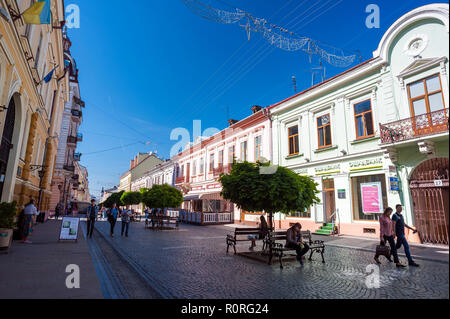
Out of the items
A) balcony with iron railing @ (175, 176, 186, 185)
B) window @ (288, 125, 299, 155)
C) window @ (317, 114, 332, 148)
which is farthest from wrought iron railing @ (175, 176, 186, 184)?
window @ (317, 114, 332, 148)

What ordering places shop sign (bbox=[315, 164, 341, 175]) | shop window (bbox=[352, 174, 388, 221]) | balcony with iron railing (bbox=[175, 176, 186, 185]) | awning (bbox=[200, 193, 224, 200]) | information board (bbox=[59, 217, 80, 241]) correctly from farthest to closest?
balcony with iron railing (bbox=[175, 176, 186, 185])
awning (bbox=[200, 193, 224, 200])
shop sign (bbox=[315, 164, 341, 175])
information board (bbox=[59, 217, 80, 241])
shop window (bbox=[352, 174, 388, 221])

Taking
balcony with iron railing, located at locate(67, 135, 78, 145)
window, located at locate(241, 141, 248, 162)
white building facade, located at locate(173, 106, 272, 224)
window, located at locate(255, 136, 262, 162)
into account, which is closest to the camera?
window, located at locate(255, 136, 262, 162)

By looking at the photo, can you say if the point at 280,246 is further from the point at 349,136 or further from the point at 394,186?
the point at 349,136

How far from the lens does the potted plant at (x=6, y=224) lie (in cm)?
766

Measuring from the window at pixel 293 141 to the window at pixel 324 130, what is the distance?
226cm

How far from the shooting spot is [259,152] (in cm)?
2200

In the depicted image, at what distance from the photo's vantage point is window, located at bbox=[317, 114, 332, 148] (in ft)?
50.8

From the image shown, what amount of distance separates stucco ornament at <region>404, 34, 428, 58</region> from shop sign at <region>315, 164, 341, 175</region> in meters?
12.0

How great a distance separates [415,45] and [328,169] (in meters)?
13.3

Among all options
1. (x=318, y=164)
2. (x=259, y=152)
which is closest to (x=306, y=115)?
(x=318, y=164)

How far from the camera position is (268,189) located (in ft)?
23.0

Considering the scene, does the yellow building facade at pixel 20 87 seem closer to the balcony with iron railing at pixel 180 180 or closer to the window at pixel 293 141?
the window at pixel 293 141

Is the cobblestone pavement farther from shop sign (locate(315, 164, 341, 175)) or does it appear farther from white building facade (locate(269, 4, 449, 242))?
shop sign (locate(315, 164, 341, 175))
